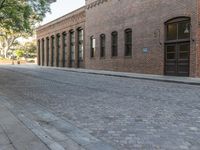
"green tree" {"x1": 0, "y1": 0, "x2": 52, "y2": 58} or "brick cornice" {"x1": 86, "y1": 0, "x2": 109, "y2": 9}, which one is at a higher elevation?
"brick cornice" {"x1": 86, "y1": 0, "x2": 109, "y2": 9}

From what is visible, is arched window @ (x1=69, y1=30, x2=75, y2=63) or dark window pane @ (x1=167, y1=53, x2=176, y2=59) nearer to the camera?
dark window pane @ (x1=167, y1=53, x2=176, y2=59)

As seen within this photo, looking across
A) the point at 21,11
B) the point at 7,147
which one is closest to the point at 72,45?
the point at 21,11

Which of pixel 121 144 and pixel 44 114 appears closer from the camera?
pixel 121 144

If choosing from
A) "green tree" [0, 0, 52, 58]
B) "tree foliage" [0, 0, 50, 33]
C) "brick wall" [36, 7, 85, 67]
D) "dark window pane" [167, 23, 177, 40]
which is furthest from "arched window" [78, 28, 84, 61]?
"dark window pane" [167, 23, 177, 40]

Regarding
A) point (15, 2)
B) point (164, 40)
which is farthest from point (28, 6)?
point (164, 40)

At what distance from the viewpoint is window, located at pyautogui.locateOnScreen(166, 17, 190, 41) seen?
22.1m

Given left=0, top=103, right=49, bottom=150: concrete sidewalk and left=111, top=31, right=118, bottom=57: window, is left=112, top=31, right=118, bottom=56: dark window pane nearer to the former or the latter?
left=111, top=31, right=118, bottom=57: window

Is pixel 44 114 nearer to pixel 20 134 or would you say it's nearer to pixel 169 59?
pixel 20 134

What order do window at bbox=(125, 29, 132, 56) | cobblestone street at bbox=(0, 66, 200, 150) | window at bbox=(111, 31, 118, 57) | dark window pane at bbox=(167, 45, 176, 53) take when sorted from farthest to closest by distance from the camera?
1. window at bbox=(111, 31, 118, 57)
2. window at bbox=(125, 29, 132, 56)
3. dark window pane at bbox=(167, 45, 176, 53)
4. cobblestone street at bbox=(0, 66, 200, 150)

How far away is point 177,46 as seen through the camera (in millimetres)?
22922

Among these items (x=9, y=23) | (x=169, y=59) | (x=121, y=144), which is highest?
(x=9, y=23)

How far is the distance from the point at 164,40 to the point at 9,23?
11.2 metres

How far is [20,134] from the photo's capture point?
5.85 metres

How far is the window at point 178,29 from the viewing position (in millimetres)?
22062
